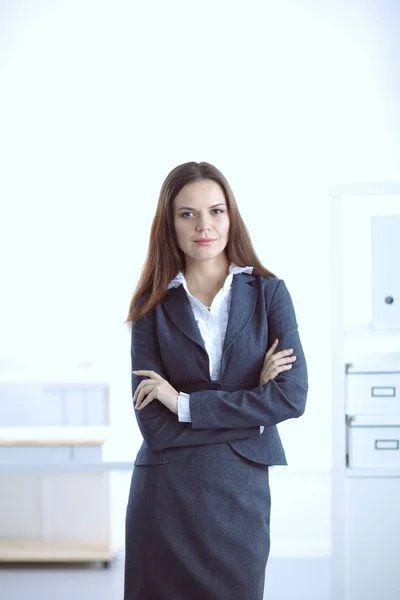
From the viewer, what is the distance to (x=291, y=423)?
194 inches

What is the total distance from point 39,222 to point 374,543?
10.1ft

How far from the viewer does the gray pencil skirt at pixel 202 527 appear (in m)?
2.15

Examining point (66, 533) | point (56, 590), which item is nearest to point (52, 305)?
point (66, 533)

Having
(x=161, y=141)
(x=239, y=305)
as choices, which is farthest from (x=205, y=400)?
(x=161, y=141)

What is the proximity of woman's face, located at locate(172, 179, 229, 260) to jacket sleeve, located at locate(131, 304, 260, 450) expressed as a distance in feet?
0.73

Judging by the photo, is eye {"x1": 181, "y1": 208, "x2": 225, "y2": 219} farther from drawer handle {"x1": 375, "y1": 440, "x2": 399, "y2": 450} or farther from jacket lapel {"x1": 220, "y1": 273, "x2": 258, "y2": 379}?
drawer handle {"x1": 375, "y1": 440, "x2": 399, "y2": 450}

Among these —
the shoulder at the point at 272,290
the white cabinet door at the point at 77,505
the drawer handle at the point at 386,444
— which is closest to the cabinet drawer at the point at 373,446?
the drawer handle at the point at 386,444

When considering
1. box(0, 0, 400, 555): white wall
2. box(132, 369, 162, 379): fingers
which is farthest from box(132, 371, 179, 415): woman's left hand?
box(0, 0, 400, 555): white wall

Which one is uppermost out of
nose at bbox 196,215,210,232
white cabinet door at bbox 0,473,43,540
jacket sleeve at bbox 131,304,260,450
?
nose at bbox 196,215,210,232

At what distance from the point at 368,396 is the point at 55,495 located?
1722 mm

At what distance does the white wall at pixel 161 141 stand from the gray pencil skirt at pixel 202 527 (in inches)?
108

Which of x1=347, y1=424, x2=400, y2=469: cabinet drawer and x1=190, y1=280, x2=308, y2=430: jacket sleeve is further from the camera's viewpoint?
x1=347, y1=424, x2=400, y2=469: cabinet drawer

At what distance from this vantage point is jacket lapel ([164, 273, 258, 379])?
220 centimetres

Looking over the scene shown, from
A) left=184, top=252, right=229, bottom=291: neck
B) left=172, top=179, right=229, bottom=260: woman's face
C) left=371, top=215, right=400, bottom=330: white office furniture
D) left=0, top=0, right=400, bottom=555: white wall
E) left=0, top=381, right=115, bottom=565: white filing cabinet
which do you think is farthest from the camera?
left=0, top=0, right=400, bottom=555: white wall
